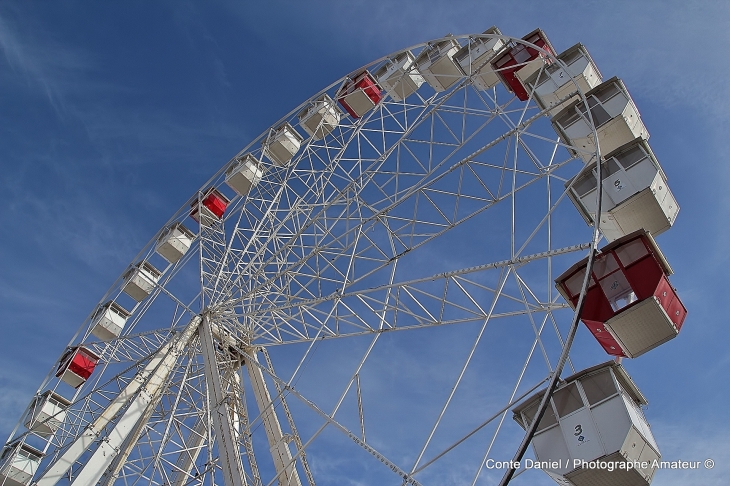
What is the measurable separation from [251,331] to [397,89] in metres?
7.52

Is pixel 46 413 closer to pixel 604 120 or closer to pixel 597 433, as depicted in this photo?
pixel 597 433

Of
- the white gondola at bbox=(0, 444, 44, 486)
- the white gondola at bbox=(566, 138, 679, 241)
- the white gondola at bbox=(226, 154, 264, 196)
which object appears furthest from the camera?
the white gondola at bbox=(226, 154, 264, 196)

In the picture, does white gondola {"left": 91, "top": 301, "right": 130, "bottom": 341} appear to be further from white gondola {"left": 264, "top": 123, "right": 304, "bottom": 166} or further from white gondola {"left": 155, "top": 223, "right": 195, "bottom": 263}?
white gondola {"left": 264, "top": 123, "right": 304, "bottom": 166}

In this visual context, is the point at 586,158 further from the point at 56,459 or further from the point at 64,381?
the point at 64,381

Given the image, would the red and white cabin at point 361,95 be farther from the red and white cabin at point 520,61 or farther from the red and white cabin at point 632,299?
the red and white cabin at point 632,299

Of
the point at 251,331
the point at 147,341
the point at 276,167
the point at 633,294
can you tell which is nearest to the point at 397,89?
the point at 276,167

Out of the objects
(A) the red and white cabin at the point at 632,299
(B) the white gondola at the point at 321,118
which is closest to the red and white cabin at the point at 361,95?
(B) the white gondola at the point at 321,118

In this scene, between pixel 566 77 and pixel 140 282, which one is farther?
pixel 140 282

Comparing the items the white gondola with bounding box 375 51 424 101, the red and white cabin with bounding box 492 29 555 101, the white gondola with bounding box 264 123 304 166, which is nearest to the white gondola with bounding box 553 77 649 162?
the red and white cabin with bounding box 492 29 555 101

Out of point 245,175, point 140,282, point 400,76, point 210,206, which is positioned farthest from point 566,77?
point 140,282

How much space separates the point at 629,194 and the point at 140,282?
14501mm

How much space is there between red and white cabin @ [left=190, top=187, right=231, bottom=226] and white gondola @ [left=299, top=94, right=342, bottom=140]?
3.14 m

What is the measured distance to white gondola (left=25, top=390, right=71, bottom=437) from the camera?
55.0 feet

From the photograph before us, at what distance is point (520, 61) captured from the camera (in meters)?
13.1
